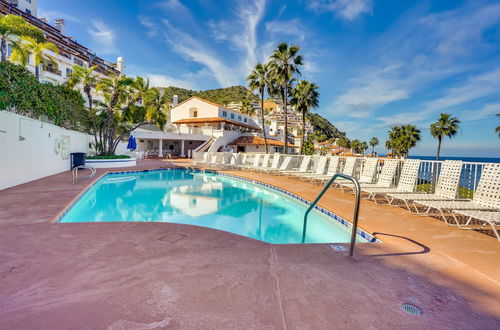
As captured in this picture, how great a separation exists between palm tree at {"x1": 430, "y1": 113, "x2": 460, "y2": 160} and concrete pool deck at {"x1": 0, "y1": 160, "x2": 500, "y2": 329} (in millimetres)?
39380

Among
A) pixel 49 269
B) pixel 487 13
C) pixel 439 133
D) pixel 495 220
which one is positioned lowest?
pixel 49 269

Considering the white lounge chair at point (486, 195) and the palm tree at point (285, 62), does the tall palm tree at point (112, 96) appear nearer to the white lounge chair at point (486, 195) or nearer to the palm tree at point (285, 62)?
the palm tree at point (285, 62)

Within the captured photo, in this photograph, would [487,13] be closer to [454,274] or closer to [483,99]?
[454,274]

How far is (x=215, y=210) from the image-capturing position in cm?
737

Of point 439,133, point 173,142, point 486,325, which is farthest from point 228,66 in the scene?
point 439,133

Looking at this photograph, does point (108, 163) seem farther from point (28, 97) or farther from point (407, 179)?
point (407, 179)

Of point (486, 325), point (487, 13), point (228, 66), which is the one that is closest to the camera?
point (486, 325)

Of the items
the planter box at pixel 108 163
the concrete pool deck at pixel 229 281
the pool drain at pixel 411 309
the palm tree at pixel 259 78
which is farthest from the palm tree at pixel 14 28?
the pool drain at pixel 411 309

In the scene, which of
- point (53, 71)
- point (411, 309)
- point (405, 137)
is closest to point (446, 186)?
point (411, 309)

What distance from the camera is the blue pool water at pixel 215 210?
5.48 m

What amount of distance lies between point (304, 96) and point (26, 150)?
22498mm

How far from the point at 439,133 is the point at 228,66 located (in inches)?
1274

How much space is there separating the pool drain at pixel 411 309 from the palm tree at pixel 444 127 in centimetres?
4036

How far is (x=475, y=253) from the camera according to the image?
3129 millimetres
